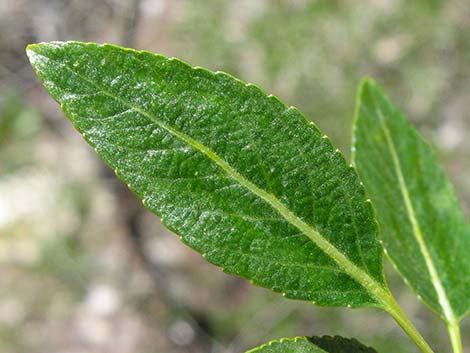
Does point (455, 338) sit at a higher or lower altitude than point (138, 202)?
lower

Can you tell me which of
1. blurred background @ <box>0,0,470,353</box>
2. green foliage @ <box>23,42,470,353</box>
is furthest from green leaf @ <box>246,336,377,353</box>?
blurred background @ <box>0,0,470,353</box>

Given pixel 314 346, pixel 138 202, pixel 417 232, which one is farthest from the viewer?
pixel 138 202

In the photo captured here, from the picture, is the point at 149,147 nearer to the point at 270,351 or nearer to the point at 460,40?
the point at 270,351

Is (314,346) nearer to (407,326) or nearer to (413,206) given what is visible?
(407,326)

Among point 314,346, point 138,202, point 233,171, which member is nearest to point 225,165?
point 233,171

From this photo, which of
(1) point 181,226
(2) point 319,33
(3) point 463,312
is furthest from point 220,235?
(2) point 319,33

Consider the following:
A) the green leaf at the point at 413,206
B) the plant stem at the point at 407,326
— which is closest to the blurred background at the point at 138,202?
the green leaf at the point at 413,206

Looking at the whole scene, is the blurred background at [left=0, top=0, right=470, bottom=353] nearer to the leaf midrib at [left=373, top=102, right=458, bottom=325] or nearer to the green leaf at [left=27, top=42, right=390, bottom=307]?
the leaf midrib at [left=373, top=102, right=458, bottom=325]
